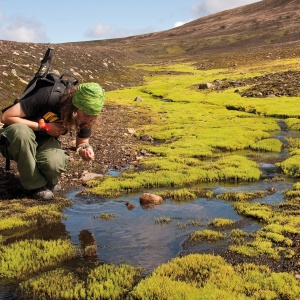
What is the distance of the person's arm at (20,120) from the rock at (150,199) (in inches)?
111

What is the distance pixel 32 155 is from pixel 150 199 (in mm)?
3147

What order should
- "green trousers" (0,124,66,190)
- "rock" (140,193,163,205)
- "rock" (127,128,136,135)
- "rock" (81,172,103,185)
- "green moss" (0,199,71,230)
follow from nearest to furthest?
"green moss" (0,199,71,230)
"green trousers" (0,124,66,190)
"rock" (140,193,163,205)
"rock" (81,172,103,185)
"rock" (127,128,136,135)

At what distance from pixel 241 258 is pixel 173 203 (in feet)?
11.8

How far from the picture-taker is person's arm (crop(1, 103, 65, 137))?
9.13 meters

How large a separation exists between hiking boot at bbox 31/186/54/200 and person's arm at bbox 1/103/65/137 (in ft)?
5.90

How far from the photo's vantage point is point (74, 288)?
612cm

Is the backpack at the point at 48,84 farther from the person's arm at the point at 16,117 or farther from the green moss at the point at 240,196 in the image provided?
the green moss at the point at 240,196

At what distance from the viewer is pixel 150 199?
10.6 meters

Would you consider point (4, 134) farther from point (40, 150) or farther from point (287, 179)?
point (287, 179)

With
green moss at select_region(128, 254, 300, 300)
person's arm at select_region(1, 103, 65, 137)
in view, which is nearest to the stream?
green moss at select_region(128, 254, 300, 300)

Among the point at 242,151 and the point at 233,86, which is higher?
the point at 233,86

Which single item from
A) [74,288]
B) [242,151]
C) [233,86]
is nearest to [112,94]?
[233,86]

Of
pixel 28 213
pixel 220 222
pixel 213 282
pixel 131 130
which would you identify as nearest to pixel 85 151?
pixel 28 213

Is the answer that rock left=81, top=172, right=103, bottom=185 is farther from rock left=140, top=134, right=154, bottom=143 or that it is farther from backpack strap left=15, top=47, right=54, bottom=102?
rock left=140, top=134, right=154, bottom=143
